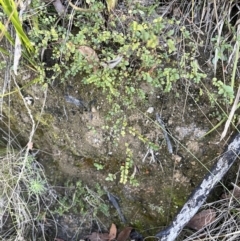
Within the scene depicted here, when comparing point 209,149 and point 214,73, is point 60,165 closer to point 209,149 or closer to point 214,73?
point 209,149

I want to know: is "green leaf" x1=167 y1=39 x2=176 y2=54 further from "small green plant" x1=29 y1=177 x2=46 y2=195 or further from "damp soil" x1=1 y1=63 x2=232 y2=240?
"small green plant" x1=29 y1=177 x2=46 y2=195

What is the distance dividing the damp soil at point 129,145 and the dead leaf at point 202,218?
0.11 meters

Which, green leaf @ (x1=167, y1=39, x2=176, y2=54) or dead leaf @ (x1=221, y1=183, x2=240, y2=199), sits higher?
green leaf @ (x1=167, y1=39, x2=176, y2=54)

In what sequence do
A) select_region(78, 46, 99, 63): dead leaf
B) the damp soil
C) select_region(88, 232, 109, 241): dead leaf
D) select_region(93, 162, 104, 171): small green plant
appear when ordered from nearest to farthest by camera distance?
select_region(78, 46, 99, 63): dead leaf < the damp soil < select_region(93, 162, 104, 171): small green plant < select_region(88, 232, 109, 241): dead leaf

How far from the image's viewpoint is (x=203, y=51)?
2.03 metres

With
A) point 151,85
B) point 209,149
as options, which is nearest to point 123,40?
point 151,85

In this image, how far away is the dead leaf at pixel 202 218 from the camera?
2.15 m

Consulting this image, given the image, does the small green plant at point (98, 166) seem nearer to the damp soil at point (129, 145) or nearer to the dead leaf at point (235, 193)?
the damp soil at point (129, 145)

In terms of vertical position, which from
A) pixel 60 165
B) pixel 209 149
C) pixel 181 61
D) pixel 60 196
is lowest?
pixel 60 196

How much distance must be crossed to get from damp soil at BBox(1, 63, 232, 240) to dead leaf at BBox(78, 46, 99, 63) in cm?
17

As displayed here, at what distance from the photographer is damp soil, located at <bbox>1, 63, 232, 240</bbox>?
6.85 ft

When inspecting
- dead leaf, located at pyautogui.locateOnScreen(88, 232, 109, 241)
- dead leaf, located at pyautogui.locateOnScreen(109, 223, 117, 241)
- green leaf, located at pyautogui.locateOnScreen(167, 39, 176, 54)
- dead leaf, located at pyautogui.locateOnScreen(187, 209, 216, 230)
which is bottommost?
dead leaf, located at pyautogui.locateOnScreen(88, 232, 109, 241)

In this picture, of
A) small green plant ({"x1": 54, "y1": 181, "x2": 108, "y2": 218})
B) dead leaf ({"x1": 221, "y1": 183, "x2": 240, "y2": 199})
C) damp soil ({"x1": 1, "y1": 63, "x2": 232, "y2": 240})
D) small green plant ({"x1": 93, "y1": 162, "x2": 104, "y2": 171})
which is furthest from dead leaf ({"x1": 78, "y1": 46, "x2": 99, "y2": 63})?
dead leaf ({"x1": 221, "y1": 183, "x2": 240, "y2": 199})

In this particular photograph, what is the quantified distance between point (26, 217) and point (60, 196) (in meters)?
0.23
